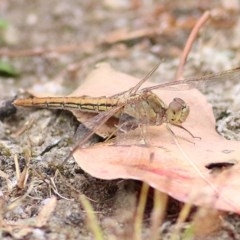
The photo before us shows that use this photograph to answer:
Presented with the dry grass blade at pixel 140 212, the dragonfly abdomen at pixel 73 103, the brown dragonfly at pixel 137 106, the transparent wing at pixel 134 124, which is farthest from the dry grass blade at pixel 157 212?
the dragonfly abdomen at pixel 73 103

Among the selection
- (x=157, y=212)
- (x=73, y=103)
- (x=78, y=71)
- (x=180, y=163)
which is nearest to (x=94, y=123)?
(x=73, y=103)

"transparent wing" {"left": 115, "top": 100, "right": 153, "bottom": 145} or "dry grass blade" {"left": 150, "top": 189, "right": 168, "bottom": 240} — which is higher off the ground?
"transparent wing" {"left": 115, "top": 100, "right": 153, "bottom": 145}

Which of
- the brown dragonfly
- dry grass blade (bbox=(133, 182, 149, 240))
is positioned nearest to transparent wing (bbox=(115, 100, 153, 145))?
the brown dragonfly

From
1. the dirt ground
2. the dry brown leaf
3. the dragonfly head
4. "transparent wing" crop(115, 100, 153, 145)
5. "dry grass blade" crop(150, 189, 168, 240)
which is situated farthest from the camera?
the dragonfly head

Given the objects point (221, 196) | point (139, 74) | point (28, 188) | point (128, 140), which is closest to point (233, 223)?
point (221, 196)

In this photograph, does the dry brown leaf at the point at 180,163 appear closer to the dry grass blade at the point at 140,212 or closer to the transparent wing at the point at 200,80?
the dry grass blade at the point at 140,212

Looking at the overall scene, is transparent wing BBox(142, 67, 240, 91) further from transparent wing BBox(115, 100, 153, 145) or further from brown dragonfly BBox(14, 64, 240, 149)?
transparent wing BBox(115, 100, 153, 145)

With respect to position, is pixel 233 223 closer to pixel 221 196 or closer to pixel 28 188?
pixel 221 196

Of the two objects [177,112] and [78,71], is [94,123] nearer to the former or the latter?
[177,112]
